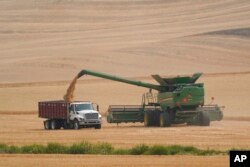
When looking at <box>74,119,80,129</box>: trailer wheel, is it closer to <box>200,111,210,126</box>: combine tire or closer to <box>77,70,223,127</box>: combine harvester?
<box>77,70,223,127</box>: combine harvester

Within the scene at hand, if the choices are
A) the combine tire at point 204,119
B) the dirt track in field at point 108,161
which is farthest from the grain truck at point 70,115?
the dirt track in field at point 108,161

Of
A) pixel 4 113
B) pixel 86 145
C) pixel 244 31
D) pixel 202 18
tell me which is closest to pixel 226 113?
pixel 4 113

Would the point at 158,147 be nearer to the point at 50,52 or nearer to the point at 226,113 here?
the point at 226,113

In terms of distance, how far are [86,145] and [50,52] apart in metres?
55.8

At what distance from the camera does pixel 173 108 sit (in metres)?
39.0

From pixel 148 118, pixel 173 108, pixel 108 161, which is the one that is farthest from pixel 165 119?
pixel 108 161

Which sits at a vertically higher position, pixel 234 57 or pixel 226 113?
pixel 234 57

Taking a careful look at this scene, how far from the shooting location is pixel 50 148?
24625mm

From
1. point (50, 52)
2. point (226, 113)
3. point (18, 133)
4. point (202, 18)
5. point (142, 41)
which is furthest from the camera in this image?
point (202, 18)

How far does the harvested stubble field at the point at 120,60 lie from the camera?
100ft

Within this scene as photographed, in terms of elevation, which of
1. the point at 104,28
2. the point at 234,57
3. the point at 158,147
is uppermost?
the point at 104,28

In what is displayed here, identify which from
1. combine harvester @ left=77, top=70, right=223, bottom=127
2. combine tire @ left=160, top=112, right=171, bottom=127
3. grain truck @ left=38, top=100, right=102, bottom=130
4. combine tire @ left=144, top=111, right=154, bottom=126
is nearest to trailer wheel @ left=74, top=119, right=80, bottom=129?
grain truck @ left=38, top=100, right=102, bottom=130

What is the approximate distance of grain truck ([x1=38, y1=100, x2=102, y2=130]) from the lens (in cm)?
3838

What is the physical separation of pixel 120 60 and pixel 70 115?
1267 inches
